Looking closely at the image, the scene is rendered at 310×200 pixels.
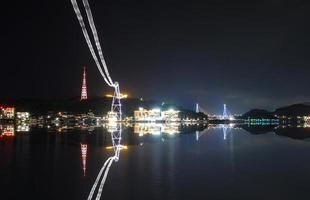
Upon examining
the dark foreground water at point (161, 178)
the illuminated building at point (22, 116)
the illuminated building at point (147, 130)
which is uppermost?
the illuminated building at point (22, 116)

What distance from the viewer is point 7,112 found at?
156 metres

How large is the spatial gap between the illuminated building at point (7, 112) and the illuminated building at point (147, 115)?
162 feet

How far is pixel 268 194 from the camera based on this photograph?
1109 centimetres

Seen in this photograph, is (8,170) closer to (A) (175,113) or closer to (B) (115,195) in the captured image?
(B) (115,195)

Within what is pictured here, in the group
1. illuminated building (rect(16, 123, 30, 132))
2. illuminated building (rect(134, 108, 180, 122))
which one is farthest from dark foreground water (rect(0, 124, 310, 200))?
illuminated building (rect(134, 108, 180, 122))

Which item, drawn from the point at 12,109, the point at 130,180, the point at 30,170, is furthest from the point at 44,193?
the point at 12,109

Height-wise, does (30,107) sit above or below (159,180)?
above

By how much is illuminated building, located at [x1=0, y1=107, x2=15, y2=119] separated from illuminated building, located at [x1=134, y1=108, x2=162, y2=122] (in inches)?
1940

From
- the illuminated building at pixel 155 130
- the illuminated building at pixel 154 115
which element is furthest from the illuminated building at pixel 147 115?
the illuminated building at pixel 155 130

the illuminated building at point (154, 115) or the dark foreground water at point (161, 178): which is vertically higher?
the illuminated building at point (154, 115)

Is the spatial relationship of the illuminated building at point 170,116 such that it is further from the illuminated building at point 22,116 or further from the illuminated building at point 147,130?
the illuminated building at point 147,130

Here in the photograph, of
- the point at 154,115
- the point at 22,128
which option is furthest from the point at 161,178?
the point at 154,115

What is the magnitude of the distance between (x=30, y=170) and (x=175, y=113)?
178071mm

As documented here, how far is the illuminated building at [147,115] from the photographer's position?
17475 centimetres
